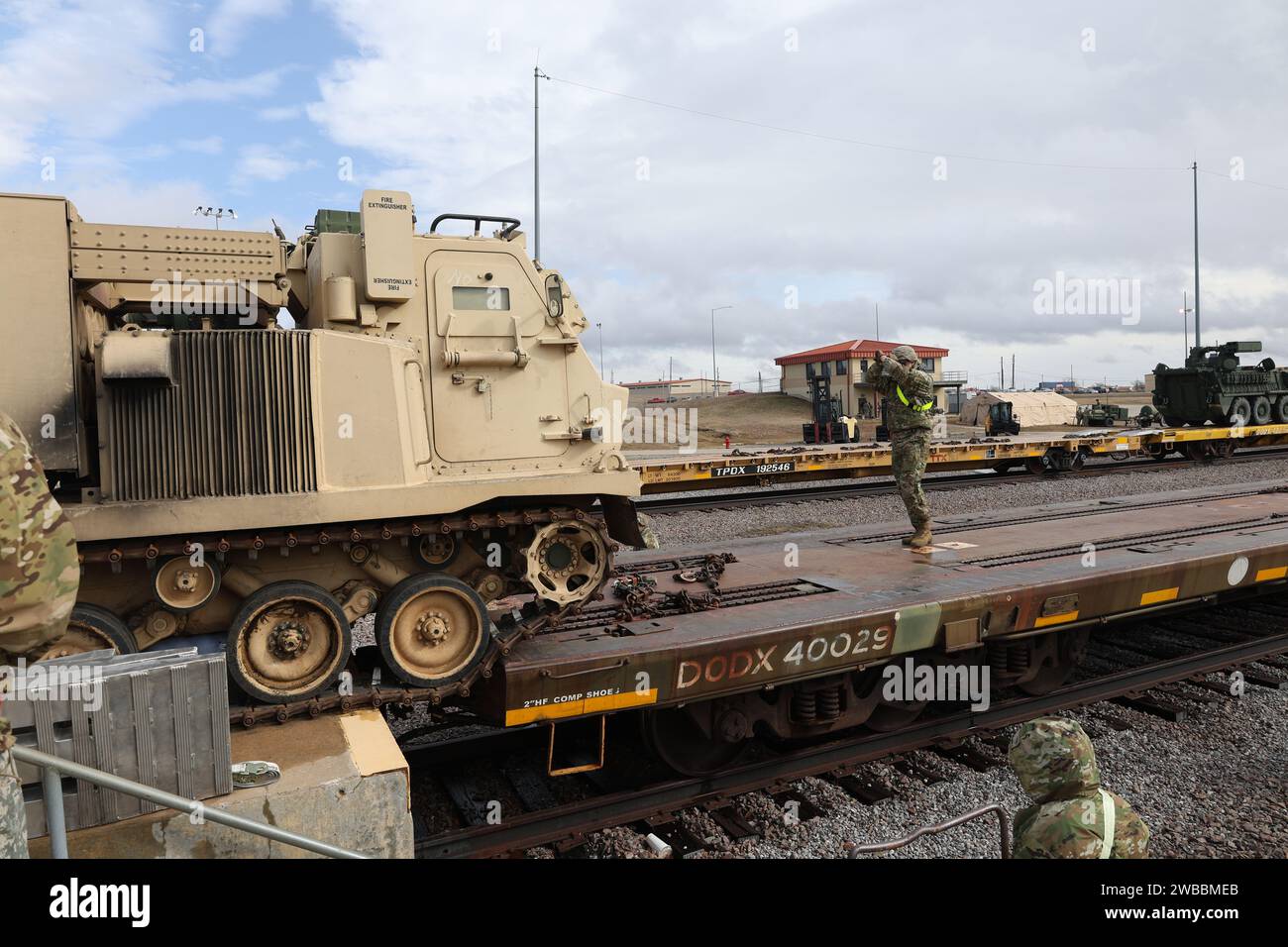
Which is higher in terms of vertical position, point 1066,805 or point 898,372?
point 898,372

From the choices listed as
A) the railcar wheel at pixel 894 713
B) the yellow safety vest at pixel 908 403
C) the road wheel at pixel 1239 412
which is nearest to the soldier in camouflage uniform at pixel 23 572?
the railcar wheel at pixel 894 713

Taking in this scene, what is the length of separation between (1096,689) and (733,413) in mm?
44159

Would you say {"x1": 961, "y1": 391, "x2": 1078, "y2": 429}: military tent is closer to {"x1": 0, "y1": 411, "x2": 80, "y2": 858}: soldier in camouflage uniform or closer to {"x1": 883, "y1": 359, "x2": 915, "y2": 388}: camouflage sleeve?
{"x1": 883, "y1": 359, "x2": 915, "y2": 388}: camouflage sleeve

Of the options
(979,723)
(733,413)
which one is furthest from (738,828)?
(733,413)

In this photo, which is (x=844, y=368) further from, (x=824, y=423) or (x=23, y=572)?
(x=23, y=572)

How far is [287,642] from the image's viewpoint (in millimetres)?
4891

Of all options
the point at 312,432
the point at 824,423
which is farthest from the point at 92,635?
the point at 824,423

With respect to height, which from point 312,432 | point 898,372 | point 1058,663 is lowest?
point 1058,663

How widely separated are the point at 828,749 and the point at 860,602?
3.59ft

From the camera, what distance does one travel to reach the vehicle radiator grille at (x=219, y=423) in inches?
182

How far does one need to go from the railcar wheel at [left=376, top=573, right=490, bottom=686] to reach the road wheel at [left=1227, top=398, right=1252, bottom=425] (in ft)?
87.5

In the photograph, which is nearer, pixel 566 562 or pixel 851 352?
pixel 566 562

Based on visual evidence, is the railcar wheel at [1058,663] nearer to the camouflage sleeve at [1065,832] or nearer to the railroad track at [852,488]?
the camouflage sleeve at [1065,832]

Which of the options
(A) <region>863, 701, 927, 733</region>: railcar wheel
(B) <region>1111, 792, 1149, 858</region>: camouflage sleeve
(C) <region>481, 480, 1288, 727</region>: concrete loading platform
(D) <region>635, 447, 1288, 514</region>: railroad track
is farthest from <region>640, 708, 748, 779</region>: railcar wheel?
(D) <region>635, 447, 1288, 514</region>: railroad track
